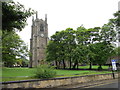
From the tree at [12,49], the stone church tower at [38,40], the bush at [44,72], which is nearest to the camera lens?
the bush at [44,72]

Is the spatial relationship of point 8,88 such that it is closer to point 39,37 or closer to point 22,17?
point 22,17

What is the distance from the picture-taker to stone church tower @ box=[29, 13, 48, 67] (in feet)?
247

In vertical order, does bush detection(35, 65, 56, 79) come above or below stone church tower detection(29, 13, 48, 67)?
below

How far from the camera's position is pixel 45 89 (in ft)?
32.7

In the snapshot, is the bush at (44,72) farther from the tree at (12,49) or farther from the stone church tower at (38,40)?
the stone church tower at (38,40)

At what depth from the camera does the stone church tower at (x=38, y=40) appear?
75250 mm

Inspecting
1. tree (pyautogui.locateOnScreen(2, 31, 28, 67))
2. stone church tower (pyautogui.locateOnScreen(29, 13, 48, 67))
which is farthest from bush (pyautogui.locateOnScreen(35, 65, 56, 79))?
stone church tower (pyautogui.locateOnScreen(29, 13, 48, 67))

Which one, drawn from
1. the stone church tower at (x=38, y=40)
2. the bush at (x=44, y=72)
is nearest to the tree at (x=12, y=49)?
the bush at (x=44, y=72)

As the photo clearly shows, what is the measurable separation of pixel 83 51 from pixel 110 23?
10780 mm

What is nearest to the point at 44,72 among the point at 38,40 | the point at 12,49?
the point at 12,49

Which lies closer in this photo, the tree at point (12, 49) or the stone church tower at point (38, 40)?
the tree at point (12, 49)

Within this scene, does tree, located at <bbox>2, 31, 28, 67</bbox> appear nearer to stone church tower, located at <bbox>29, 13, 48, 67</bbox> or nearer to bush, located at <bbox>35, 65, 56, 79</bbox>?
bush, located at <bbox>35, 65, 56, 79</bbox>

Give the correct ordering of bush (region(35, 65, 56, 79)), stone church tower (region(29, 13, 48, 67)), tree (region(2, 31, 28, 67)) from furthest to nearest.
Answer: stone church tower (region(29, 13, 48, 67)), tree (region(2, 31, 28, 67)), bush (region(35, 65, 56, 79))

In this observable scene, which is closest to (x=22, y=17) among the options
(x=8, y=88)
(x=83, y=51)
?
(x=8, y=88)
